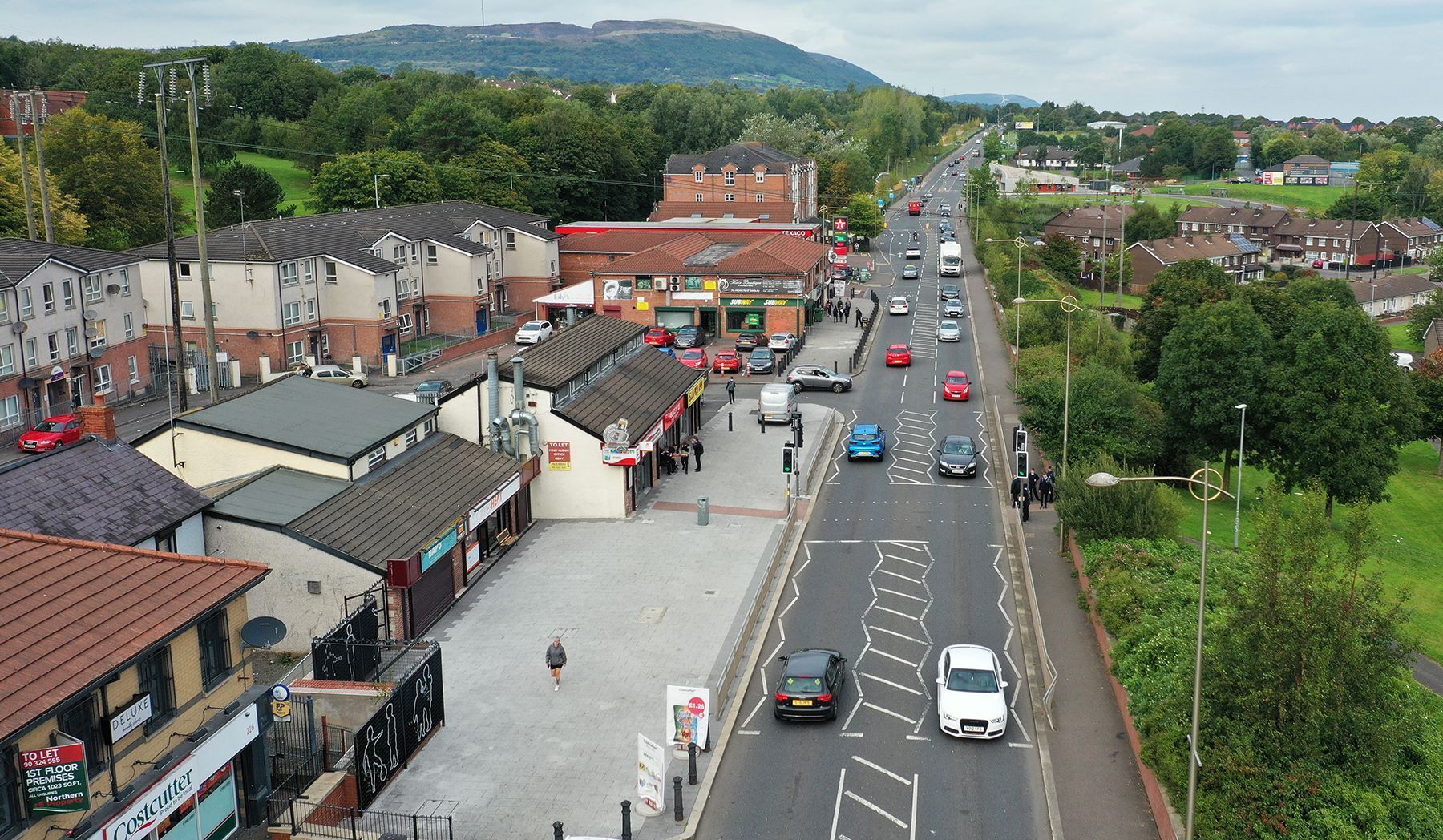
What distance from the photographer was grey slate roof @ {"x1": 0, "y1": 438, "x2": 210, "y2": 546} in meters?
25.6

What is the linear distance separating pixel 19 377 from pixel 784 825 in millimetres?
45646

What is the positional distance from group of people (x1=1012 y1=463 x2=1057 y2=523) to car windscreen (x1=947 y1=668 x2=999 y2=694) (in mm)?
15041

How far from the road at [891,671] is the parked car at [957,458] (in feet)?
1.64

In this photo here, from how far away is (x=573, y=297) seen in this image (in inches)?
3187

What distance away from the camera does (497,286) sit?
85875mm

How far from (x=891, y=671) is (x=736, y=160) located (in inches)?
3614

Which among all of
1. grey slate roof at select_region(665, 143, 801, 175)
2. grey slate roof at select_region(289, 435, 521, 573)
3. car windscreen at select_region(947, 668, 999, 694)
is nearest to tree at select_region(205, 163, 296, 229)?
grey slate roof at select_region(665, 143, 801, 175)

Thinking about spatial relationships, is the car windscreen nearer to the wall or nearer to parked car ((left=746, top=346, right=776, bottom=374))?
the wall

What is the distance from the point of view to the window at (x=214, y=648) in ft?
70.9

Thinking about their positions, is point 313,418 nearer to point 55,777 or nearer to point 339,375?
point 55,777

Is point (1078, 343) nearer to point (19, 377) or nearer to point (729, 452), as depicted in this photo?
point (729, 452)

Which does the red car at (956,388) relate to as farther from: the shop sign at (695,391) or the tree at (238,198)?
the tree at (238,198)

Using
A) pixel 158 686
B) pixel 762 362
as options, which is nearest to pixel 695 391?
pixel 762 362

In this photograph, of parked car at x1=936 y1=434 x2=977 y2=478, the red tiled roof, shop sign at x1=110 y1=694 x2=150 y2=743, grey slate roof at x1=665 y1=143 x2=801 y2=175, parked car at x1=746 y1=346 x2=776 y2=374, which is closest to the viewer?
the red tiled roof
